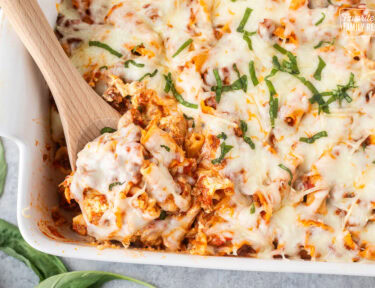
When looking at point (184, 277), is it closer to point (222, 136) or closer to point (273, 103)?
point (222, 136)

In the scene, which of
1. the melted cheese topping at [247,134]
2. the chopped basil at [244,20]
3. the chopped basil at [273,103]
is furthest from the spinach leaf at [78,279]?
the chopped basil at [244,20]

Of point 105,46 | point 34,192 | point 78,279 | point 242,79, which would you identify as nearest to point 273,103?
point 242,79

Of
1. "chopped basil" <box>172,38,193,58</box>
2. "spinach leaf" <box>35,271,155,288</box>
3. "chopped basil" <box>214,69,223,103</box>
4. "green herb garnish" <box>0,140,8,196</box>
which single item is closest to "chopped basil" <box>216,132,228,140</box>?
"chopped basil" <box>214,69,223,103</box>

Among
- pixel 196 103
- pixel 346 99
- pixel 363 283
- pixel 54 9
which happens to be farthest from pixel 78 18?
pixel 363 283

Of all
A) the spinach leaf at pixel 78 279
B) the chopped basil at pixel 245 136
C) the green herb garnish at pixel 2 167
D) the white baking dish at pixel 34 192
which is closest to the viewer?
the white baking dish at pixel 34 192

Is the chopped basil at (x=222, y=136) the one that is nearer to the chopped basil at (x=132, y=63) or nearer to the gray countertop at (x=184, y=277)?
the chopped basil at (x=132, y=63)

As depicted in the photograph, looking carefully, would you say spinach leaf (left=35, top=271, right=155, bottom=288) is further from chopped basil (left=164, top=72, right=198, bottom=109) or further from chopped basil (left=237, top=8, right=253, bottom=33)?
chopped basil (left=237, top=8, right=253, bottom=33)

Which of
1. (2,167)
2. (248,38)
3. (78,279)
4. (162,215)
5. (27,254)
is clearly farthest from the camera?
(2,167)
